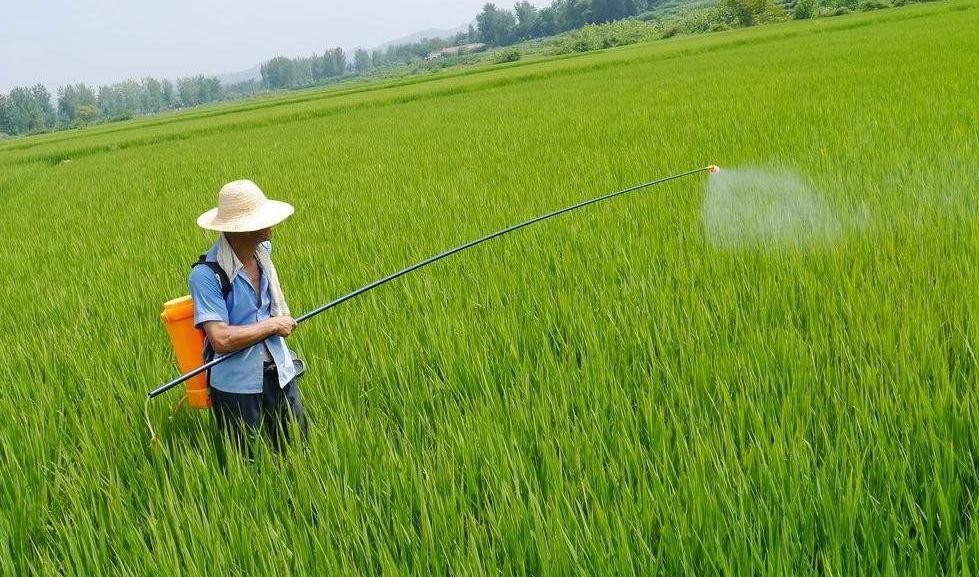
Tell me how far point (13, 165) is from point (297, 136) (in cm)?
677

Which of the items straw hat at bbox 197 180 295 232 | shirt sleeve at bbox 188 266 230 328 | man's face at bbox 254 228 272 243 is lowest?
shirt sleeve at bbox 188 266 230 328

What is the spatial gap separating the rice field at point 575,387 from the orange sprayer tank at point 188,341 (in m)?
0.14

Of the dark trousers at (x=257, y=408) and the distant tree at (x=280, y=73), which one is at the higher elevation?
the distant tree at (x=280, y=73)

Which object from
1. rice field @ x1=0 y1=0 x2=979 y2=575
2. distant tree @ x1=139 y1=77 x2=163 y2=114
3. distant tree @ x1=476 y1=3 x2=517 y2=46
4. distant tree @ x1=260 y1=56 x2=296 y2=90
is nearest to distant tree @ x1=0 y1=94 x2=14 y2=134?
distant tree @ x1=139 y1=77 x2=163 y2=114

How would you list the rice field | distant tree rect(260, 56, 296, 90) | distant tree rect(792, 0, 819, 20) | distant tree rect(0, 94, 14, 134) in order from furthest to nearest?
1. distant tree rect(260, 56, 296, 90)
2. distant tree rect(0, 94, 14, 134)
3. distant tree rect(792, 0, 819, 20)
4. the rice field

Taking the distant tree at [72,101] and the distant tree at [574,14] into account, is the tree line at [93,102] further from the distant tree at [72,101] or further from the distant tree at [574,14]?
the distant tree at [574,14]

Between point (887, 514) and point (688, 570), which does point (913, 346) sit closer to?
point (887, 514)

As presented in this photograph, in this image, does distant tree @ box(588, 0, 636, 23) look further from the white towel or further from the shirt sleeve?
the shirt sleeve

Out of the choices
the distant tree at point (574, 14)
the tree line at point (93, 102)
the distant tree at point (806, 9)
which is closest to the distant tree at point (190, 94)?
the tree line at point (93, 102)

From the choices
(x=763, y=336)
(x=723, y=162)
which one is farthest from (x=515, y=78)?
(x=763, y=336)

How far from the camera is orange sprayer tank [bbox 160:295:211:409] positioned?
1553 millimetres

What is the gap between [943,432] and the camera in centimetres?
113

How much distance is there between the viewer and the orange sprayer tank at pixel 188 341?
5.09 feet

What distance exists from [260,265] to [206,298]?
6.7 inches
